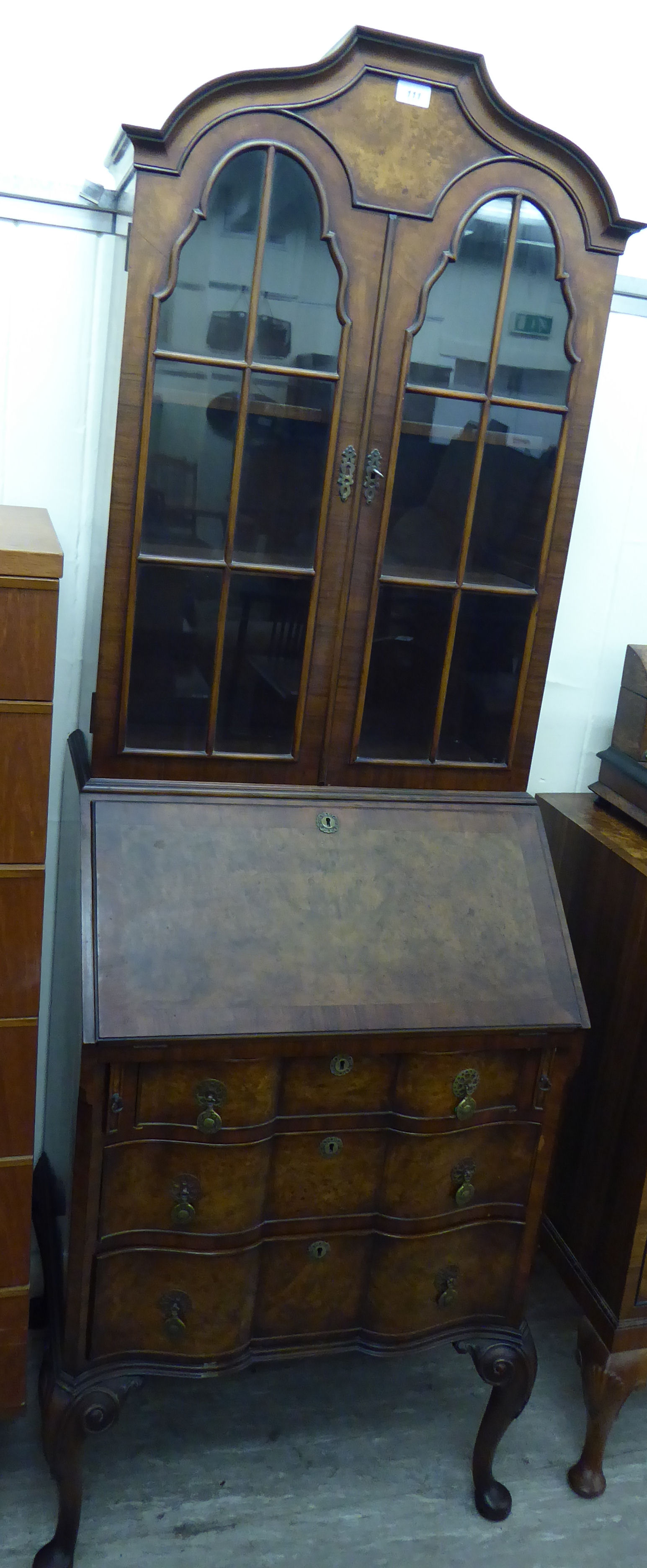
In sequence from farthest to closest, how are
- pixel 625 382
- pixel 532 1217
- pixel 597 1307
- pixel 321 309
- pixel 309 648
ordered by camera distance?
1. pixel 625 382
2. pixel 597 1307
3. pixel 532 1217
4. pixel 309 648
5. pixel 321 309

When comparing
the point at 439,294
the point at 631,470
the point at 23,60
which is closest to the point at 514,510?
the point at 439,294

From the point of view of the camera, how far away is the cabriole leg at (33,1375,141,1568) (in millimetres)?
1934

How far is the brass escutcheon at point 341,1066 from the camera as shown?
1934 millimetres

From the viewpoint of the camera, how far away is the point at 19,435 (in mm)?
2240

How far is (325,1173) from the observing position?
2.01m

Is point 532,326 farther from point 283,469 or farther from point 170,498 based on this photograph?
point 170,498

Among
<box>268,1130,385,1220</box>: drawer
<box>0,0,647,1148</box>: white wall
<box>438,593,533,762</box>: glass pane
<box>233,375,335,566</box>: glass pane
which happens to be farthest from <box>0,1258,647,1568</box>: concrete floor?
<box>233,375,335,566</box>: glass pane

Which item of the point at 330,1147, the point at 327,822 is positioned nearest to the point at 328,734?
the point at 327,822

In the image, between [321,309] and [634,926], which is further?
[634,926]

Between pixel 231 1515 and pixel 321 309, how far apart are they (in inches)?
81.9

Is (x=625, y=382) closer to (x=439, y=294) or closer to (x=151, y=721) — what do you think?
(x=439, y=294)

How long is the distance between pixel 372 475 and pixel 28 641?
25.5 inches

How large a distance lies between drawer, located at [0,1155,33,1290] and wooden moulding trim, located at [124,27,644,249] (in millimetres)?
1553

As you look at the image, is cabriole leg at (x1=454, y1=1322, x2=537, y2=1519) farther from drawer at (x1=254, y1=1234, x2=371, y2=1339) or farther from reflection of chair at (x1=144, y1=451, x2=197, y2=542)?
reflection of chair at (x1=144, y1=451, x2=197, y2=542)
